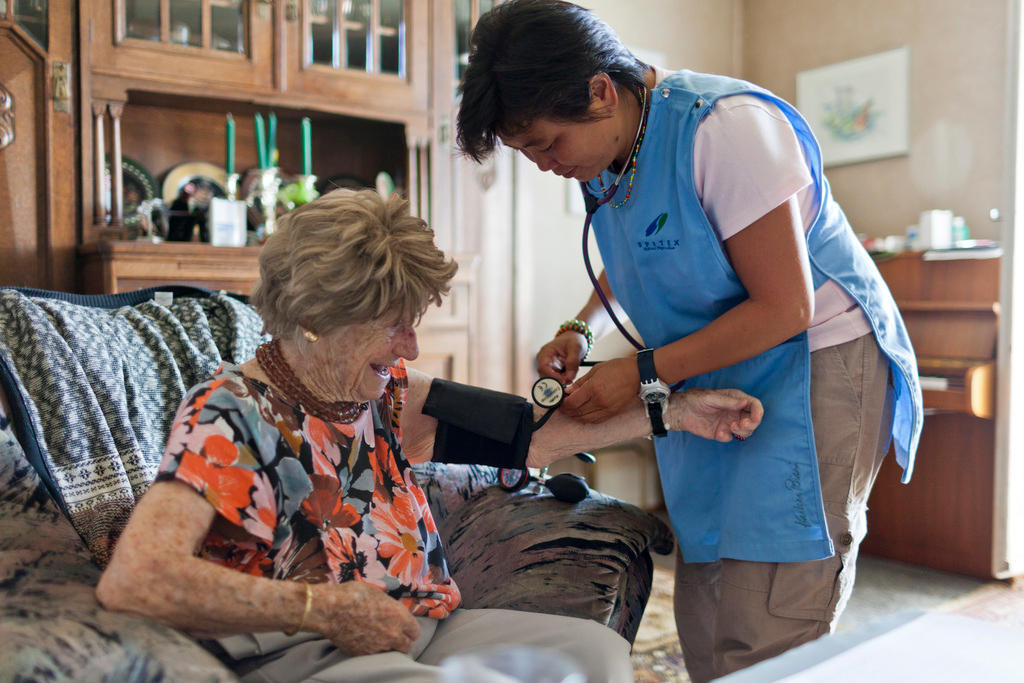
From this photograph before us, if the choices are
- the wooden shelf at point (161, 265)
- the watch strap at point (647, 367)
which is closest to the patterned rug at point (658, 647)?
the watch strap at point (647, 367)

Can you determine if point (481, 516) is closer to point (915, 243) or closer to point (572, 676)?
point (572, 676)

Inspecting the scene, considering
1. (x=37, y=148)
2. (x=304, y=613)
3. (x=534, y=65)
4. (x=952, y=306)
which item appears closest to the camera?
(x=304, y=613)

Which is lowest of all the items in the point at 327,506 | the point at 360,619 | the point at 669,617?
the point at 669,617

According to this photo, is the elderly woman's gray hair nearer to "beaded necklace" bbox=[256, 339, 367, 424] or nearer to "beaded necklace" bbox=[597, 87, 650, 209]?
"beaded necklace" bbox=[256, 339, 367, 424]

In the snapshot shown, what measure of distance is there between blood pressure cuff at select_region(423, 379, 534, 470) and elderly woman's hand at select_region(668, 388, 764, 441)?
26cm

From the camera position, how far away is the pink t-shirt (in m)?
1.16

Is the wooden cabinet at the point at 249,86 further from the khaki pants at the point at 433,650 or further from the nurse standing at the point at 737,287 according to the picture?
the khaki pants at the point at 433,650

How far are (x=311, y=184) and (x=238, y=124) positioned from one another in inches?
16.9

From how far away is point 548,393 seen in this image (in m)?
1.45

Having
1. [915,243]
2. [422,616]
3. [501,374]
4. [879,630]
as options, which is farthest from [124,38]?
[915,243]

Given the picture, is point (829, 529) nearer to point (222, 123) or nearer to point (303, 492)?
point (303, 492)

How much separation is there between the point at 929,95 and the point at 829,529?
118 inches

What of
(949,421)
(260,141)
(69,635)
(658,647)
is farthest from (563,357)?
(949,421)

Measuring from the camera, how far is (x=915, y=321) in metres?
3.31
